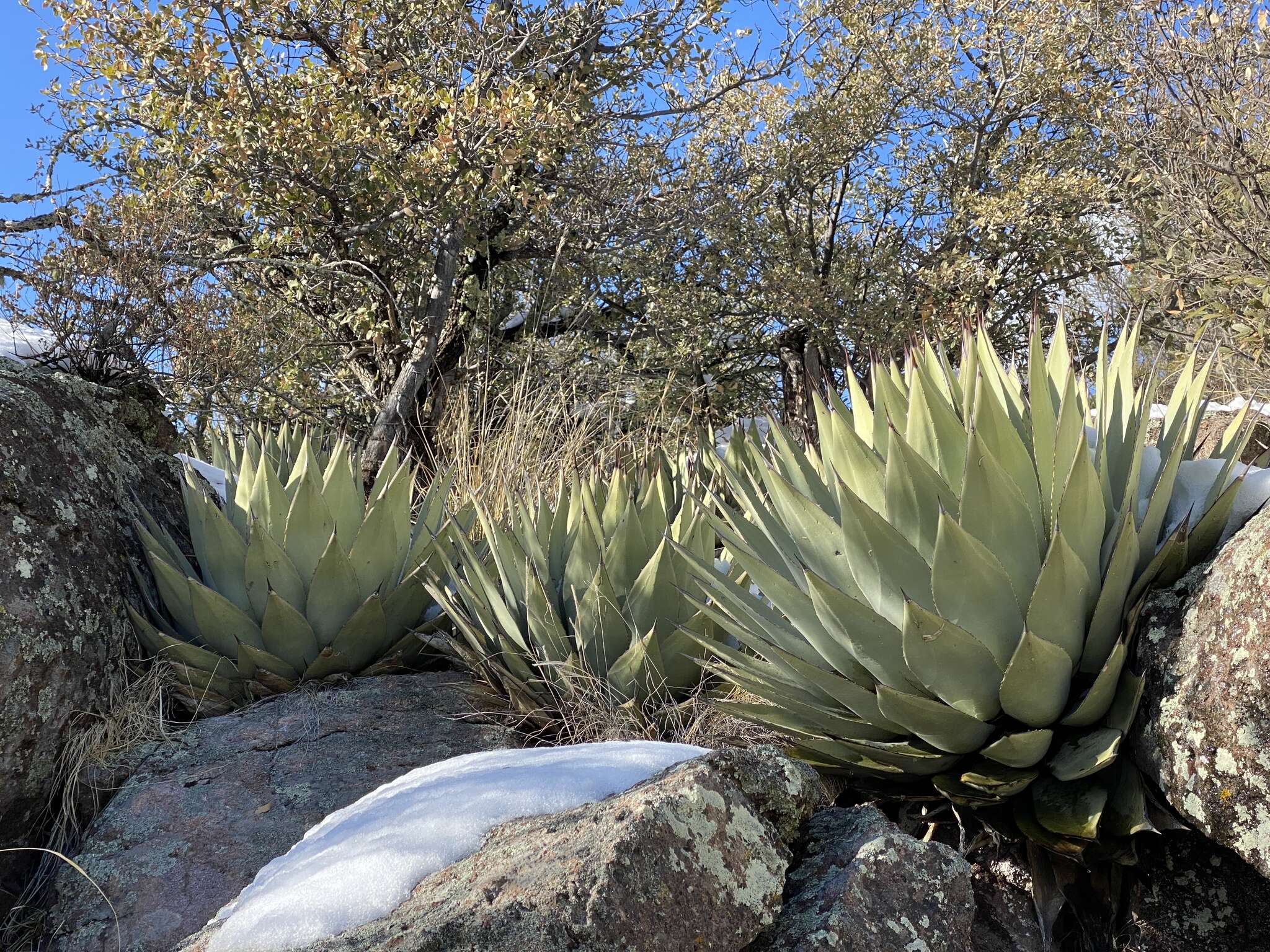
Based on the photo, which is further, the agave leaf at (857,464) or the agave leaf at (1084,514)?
the agave leaf at (857,464)

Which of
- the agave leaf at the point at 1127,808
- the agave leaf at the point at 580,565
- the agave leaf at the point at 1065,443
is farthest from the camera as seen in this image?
the agave leaf at the point at 580,565

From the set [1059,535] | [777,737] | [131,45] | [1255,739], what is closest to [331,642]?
[777,737]

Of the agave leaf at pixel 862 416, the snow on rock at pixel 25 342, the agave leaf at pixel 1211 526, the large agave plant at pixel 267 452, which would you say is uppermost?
the snow on rock at pixel 25 342

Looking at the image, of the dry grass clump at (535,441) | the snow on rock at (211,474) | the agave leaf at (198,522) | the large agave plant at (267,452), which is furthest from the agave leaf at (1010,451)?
the snow on rock at (211,474)

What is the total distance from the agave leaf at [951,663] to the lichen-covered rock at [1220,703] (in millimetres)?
315

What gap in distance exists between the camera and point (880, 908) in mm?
1808

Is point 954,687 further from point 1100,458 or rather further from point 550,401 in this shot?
point 550,401

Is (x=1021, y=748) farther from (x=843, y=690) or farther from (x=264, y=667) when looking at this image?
(x=264, y=667)

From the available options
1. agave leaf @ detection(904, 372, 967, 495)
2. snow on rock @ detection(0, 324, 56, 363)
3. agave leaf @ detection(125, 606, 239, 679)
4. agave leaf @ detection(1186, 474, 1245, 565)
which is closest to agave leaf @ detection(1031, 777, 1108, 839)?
agave leaf @ detection(1186, 474, 1245, 565)

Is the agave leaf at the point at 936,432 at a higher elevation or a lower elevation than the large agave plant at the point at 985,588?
higher

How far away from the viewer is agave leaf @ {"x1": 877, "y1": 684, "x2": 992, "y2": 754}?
82.8 inches

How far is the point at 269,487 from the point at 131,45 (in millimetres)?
4782

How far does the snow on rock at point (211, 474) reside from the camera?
4.27 meters

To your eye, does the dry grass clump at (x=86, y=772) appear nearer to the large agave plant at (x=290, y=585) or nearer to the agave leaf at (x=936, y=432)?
the large agave plant at (x=290, y=585)
